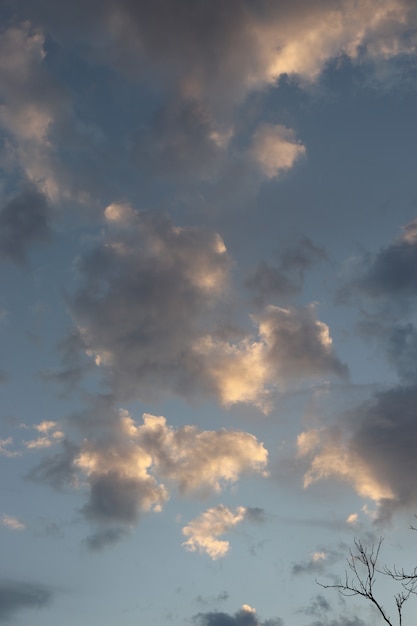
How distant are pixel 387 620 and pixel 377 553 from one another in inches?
172

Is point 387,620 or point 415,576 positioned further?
point 415,576

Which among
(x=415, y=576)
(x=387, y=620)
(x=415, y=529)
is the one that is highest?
(x=415, y=529)

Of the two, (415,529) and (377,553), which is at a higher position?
(415,529)

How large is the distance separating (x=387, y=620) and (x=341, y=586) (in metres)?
3.66

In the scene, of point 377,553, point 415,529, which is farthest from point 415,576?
point 415,529

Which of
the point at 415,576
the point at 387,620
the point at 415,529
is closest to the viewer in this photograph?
the point at 387,620

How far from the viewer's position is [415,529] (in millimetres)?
31172

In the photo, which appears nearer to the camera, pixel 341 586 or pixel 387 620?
pixel 387 620

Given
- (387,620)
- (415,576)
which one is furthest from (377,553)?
(387,620)

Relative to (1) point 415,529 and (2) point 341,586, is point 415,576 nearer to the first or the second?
(2) point 341,586

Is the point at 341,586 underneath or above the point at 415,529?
underneath

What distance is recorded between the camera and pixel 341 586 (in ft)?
88.1

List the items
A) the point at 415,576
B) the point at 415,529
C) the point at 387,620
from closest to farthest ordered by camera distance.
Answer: the point at 387,620 < the point at 415,576 < the point at 415,529

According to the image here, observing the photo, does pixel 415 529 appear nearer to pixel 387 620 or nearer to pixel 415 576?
pixel 415 576
